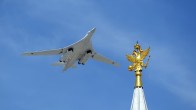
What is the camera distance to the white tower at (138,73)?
31.4m

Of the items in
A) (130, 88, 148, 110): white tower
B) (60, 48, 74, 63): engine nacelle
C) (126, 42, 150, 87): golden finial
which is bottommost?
(130, 88, 148, 110): white tower

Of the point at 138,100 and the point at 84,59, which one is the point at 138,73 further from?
the point at 84,59

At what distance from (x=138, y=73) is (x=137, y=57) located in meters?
1.51

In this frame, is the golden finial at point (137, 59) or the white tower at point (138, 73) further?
the golden finial at point (137, 59)

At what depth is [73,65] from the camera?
179ft

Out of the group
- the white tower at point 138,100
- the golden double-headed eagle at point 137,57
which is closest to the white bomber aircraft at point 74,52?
the golden double-headed eagle at point 137,57

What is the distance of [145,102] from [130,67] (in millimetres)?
3654

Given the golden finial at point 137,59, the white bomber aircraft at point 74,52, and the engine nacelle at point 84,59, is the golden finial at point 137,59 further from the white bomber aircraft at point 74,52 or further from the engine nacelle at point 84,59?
the engine nacelle at point 84,59

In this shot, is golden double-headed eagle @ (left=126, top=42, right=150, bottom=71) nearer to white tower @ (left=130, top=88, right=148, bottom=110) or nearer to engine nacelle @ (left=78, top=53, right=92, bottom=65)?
white tower @ (left=130, top=88, right=148, bottom=110)

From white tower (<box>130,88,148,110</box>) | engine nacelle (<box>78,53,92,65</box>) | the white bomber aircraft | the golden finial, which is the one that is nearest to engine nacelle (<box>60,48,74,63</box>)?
the white bomber aircraft

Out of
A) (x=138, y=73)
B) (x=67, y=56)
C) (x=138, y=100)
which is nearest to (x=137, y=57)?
(x=138, y=73)

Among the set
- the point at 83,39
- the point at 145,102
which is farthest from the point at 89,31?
the point at 145,102

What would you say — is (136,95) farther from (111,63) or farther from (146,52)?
(111,63)

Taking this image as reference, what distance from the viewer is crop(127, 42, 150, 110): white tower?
31.4 meters
